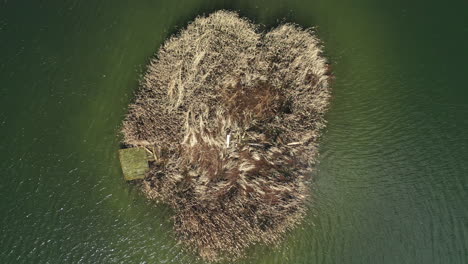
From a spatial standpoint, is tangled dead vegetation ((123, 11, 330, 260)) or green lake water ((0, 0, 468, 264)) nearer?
tangled dead vegetation ((123, 11, 330, 260))

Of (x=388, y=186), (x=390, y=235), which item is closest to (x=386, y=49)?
(x=388, y=186)

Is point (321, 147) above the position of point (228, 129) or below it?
below

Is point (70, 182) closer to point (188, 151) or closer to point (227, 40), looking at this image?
point (188, 151)

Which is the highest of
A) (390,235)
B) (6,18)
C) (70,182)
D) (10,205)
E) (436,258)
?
(6,18)

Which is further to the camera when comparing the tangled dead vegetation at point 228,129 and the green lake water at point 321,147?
the green lake water at point 321,147
